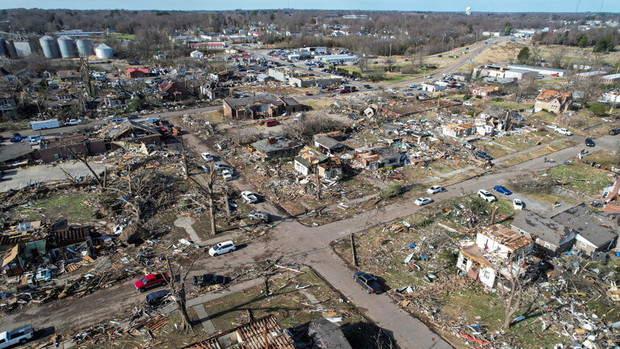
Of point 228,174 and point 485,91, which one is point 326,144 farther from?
point 485,91

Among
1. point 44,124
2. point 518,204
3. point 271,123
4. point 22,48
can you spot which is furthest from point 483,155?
point 22,48

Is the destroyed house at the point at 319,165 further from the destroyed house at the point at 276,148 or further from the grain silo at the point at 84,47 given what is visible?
the grain silo at the point at 84,47

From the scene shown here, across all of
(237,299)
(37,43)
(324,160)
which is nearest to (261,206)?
(324,160)

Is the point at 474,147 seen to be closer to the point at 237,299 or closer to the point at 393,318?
the point at 393,318

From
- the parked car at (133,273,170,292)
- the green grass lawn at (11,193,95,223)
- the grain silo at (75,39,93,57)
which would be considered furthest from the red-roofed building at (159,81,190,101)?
the grain silo at (75,39,93,57)

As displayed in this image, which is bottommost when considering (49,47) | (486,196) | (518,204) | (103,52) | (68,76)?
(518,204)

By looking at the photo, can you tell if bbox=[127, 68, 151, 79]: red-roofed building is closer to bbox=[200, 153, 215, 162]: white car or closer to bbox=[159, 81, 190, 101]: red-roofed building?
bbox=[159, 81, 190, 101]: red-roofed building
